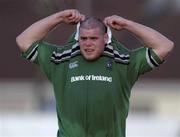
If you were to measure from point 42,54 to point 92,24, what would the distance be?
22.3 inches

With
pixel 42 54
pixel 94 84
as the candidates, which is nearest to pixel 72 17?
pixel 42 54

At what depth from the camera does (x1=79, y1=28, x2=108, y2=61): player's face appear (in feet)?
26.2

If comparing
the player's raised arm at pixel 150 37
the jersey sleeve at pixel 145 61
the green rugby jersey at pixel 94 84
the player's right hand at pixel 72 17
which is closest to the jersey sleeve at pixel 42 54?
the green rugby jersey at pixel 94 84

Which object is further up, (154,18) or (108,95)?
(108,95)

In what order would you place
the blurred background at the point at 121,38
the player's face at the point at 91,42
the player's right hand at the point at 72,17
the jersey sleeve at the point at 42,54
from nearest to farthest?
the player's face at the point at 91,42 < the player's right hand at the point at 72,17 < the jersey sleeve at the point at 42,54 < the blurred background at the point at 121,38

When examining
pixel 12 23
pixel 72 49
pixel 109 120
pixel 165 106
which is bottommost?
pixel 165 106

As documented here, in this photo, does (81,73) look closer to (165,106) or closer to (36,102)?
(36,102)

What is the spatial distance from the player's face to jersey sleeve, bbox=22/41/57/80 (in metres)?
0.35

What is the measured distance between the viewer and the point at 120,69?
26.7 ft

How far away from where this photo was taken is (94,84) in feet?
26.5

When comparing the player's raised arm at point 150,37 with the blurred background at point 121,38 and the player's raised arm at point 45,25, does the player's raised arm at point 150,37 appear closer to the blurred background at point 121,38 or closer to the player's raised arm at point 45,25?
the player's raised arm at point 45,25

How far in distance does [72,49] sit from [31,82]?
773 inches

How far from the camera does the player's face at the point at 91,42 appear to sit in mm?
7973

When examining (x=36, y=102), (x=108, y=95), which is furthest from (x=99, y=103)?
(x=36, y=102)
